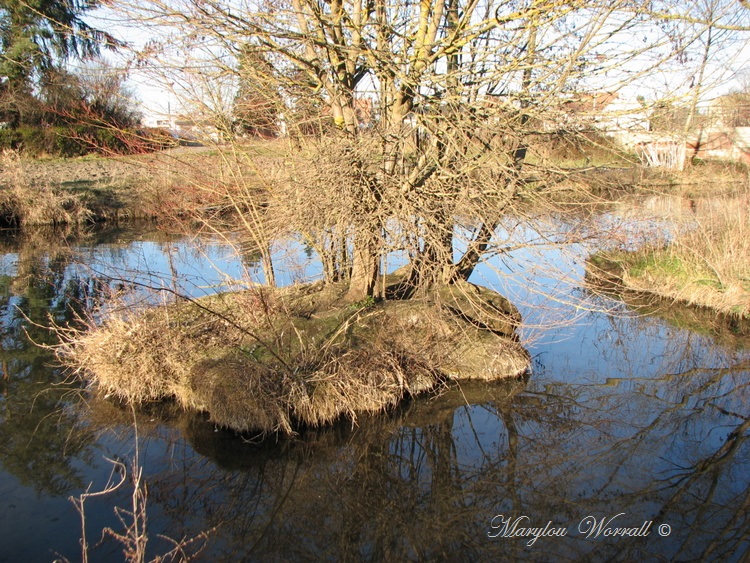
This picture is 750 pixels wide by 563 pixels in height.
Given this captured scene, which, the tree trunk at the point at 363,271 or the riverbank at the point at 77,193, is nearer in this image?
the tree trunk at the point at 363,271

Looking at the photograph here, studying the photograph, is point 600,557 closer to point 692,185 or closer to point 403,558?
point 403,558

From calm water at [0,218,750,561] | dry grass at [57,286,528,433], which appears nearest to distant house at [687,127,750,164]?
calm water at [0,218,750,561]

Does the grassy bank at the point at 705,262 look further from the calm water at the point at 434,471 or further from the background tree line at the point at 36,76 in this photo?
the background tree line at the point at 36,76

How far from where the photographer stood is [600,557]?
4.62 m

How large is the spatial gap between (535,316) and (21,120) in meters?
23.2

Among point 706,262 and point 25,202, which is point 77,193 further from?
point 706,262

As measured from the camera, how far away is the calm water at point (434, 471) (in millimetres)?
4832

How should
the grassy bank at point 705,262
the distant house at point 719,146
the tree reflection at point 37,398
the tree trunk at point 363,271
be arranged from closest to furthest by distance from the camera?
1. the tree reflection at point 37,398
2. the tree trunk at point 363,271
3. the grassy bank at point 705,262
4. the distant house at point 719,146

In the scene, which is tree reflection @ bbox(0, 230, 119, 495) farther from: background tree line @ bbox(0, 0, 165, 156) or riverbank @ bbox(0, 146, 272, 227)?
background tree line @ bbox(0, 0, 165, 156)

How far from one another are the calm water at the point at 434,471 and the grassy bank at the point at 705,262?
2.05 metres

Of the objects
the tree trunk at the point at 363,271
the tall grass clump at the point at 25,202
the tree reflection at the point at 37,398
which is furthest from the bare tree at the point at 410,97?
the tall grass clump at the point at 25,202

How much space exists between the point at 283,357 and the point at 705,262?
8164 mm

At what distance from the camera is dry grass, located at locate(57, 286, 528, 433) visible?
6.44 meters

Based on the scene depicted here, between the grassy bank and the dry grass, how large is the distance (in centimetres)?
356
